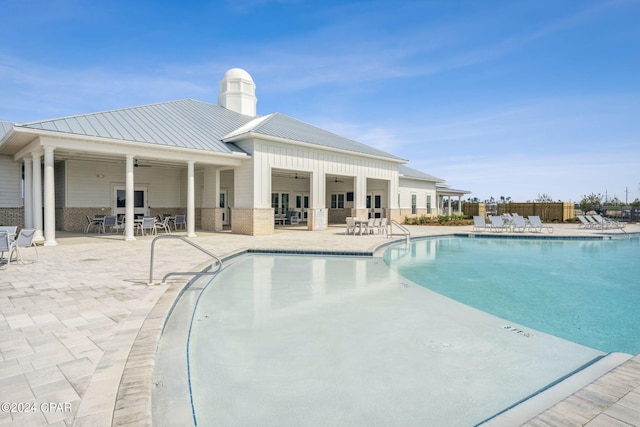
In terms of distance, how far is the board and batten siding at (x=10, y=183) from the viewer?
48.9ft

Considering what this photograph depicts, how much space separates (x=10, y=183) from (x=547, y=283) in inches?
806

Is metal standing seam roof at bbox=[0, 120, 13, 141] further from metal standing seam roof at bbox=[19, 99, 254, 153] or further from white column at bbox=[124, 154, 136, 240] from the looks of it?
white column at bbox=[124, 154, 136, 240]

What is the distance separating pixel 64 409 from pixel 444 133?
22373 mm

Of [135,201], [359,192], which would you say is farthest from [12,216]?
[359,192]

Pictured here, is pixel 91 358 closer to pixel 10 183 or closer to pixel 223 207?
pixel 10 183

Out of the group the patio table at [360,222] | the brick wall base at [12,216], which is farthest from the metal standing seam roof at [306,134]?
the brick wall base at [12,216]

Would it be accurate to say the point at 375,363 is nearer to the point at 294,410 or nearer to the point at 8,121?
the point at 294,410

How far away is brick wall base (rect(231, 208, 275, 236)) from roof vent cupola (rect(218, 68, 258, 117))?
865 cm

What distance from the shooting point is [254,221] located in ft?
48.6

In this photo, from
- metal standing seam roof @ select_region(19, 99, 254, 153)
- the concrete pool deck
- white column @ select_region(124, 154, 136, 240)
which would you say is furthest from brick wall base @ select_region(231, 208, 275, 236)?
the concrete pool deck

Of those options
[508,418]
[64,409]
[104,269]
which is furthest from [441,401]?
[104,269]

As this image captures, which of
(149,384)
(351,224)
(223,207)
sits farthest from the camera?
(223,207)

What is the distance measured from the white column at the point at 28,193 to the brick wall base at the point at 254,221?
822cm

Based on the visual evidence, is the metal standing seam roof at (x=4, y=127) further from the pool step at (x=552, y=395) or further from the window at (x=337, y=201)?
the pool step at (x=552, y=395)
